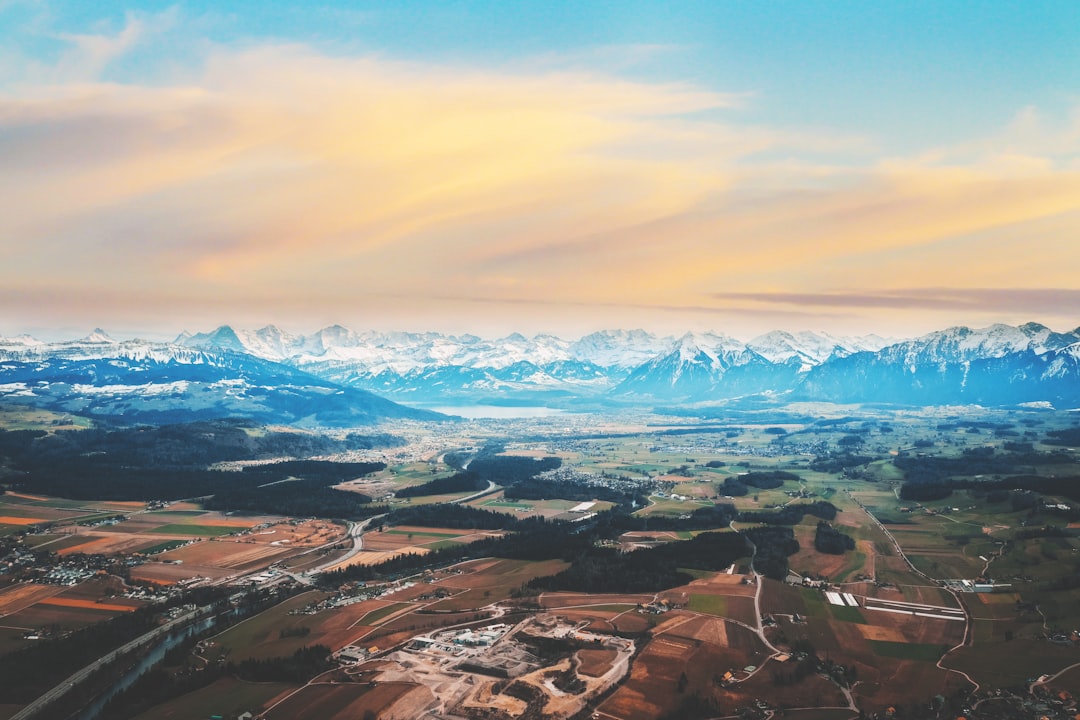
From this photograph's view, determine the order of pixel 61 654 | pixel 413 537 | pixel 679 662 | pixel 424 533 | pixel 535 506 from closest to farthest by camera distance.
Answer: pixel 679 662, pixel 61 654, pixel 413 537, pixel 424 533, pixel 535 506

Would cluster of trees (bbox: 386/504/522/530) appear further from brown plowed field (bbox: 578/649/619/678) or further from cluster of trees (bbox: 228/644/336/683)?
cluster of trees (bbox: 228/644/336/683)

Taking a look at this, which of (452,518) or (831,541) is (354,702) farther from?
(452,518)

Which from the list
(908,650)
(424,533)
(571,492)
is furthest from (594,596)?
(571,492)

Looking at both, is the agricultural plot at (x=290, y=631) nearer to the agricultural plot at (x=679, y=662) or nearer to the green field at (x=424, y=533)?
the agricultural plot at (x=679, y=662)

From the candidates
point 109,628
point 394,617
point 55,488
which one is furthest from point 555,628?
point 55,488

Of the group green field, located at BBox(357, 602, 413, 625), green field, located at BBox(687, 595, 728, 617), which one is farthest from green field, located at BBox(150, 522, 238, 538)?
green field, located at BBox(687, 595, 728, 617)

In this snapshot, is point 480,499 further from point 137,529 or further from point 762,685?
point 762,685
